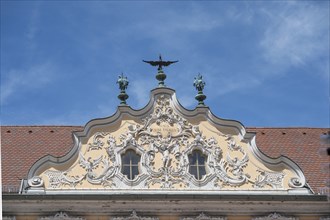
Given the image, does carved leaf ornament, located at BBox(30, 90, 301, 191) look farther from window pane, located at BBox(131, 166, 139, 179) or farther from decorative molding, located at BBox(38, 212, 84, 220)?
decorative molding, located at BBox(38, 212, 84, 220)

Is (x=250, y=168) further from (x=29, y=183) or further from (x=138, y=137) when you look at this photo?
(x=29, y=183)

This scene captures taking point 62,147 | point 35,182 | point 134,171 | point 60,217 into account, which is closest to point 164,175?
point 134,171

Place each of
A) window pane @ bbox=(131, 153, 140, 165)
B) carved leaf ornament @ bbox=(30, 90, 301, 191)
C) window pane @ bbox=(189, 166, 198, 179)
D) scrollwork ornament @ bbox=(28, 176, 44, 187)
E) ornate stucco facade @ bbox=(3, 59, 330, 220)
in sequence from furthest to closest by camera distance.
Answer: window pane @ bbox=(131, 153, 140, 165) < window pane @ bbox=(189, 166, 198, 179) < carved leaf ornament @ bbox=(30, 90, 301, 191) < scrollwork ornament @ bbox=(28, 176, 44, 187) < ornate stucco facade @ bbox=(3, 59, 330, 220)

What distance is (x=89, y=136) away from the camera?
21.3 m

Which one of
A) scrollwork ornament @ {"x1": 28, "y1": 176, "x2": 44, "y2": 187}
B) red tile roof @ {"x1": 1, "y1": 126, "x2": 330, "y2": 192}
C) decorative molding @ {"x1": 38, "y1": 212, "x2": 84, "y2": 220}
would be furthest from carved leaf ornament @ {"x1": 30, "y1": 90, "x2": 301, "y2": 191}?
red tile roof @ {"x1": 1, "y1": 126, "x2": 330, "y2": 192}

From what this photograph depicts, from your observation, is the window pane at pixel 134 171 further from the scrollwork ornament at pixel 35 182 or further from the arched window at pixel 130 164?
the scrollwork ornament at pixel 35 182

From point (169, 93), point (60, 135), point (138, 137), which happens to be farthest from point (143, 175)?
point (60, 135)

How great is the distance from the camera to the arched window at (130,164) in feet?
68.2

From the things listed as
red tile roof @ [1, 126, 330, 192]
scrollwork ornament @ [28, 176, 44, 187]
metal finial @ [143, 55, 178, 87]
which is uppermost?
metal finial @ [143, 55, 178, 87]

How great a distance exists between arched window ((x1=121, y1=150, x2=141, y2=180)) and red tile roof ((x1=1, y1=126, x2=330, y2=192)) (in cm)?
256

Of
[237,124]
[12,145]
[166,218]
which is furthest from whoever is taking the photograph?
[12,145]

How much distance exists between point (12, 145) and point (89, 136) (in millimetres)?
3324

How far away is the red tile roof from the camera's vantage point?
2175 cm

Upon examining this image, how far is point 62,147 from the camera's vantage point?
23344mm
